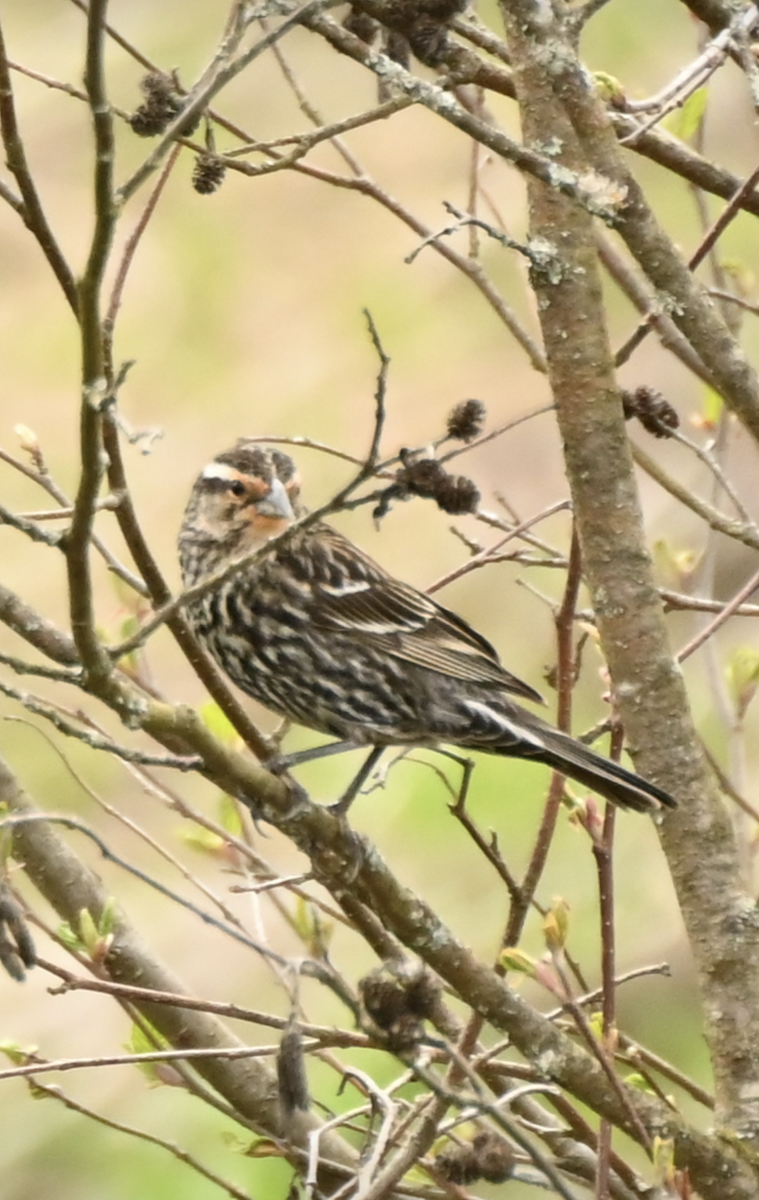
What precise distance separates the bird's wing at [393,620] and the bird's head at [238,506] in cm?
12

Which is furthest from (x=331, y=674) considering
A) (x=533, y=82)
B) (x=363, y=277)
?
(x=363, y=277)

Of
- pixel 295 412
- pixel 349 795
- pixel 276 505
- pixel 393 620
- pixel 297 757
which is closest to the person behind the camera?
pixel 297 757

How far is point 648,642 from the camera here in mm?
1896

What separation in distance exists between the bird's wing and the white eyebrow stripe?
194mm

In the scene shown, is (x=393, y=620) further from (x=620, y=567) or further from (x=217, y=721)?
(x=620, y=567)

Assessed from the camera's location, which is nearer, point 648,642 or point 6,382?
point 648,642

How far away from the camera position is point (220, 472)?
2.81 metres

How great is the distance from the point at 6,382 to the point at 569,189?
6.67 metres

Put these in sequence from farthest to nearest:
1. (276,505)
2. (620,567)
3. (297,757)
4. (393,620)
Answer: (393,620)
(276,505)
(297,757)
(620,567)

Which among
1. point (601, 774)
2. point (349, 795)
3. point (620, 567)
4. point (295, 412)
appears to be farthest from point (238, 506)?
point (295, 412)

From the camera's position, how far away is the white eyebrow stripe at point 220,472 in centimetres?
278

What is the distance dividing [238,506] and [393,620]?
0.31 m

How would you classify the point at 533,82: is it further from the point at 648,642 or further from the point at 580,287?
the point at 648,642

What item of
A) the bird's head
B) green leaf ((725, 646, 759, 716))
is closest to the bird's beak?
the bird's head
